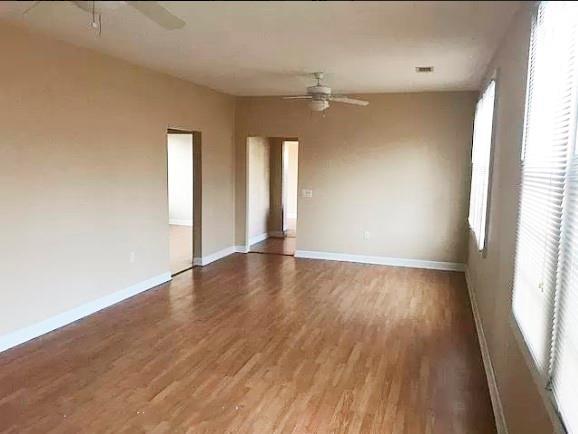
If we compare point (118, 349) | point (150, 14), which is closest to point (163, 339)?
point (118, 349)

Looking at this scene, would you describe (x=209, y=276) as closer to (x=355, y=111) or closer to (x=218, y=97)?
(x=218, y=97)

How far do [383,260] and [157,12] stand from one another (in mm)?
6448

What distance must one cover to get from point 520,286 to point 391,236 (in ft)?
15.2

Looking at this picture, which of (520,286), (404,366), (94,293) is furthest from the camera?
(94,293)

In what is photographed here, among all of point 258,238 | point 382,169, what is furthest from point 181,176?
point 382,169

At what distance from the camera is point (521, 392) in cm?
229

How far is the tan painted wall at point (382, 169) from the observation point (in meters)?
6.75

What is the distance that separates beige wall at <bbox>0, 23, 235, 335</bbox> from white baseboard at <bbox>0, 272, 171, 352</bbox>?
57 mm

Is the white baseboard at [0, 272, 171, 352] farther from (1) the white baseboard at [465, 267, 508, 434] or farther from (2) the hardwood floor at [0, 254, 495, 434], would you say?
(1) the white baseboard at [465, 267, 508, 434]

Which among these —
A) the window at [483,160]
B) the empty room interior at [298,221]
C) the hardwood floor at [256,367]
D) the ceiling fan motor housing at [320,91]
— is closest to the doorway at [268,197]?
the empty room interior at [298,221]

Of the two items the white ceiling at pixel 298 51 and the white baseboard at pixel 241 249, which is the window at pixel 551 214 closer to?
the white ceiling at pixel 298 51

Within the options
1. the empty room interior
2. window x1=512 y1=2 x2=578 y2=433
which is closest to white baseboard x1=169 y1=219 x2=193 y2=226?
the empty room interior

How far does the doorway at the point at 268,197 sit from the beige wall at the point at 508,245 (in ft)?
16.2

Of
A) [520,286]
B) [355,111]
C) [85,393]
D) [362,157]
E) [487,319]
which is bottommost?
[85,393]
